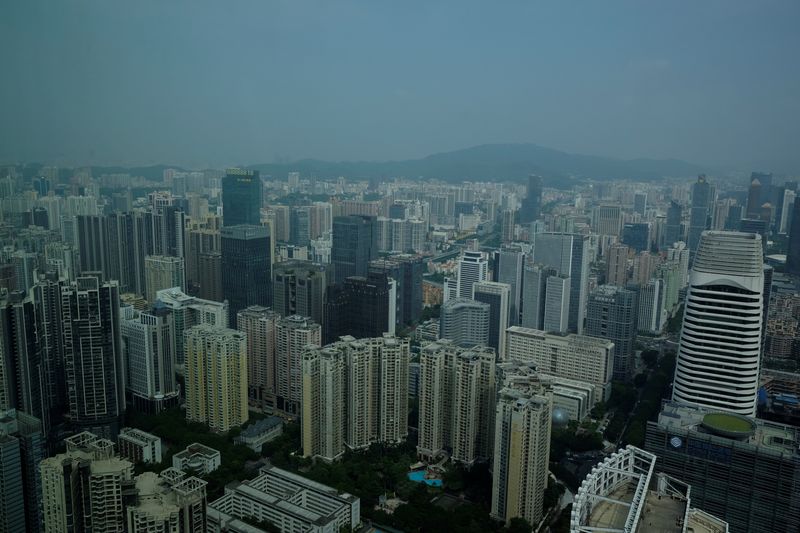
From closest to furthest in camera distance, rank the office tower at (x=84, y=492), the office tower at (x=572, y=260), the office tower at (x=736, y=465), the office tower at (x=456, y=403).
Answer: the office tower at (x=84, y=492)
the office tower at (x=736, y=465)
the office tower at (x=456, y=403)
the office tower at (x=572, y=260)

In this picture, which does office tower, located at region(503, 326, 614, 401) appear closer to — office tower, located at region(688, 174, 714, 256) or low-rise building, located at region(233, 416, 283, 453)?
office tower, located at region(688, 174, 714, 256)

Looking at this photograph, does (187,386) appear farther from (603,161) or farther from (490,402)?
(603,161)

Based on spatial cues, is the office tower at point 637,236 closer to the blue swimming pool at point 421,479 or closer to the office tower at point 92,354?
the blue swimming pool at point 421,479

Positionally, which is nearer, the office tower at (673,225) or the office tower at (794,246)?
the office tower at (794,246)

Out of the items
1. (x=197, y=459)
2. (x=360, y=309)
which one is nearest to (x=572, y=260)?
(x=360, y=309)

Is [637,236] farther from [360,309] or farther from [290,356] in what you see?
[290,356]

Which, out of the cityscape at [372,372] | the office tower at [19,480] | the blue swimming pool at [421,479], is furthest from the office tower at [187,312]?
the office tower at [19,480]

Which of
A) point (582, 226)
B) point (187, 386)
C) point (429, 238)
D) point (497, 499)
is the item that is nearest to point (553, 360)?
point (497, 499)
